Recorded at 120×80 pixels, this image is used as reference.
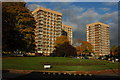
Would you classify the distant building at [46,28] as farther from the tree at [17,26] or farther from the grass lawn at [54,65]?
the grass lawn at [54,65]

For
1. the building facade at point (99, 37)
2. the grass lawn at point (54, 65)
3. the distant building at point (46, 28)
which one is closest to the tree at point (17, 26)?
the grass lawn at point (54, 65)

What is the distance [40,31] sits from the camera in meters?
98.8

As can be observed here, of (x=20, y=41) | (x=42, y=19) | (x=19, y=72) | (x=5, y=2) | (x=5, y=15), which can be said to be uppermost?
(x=42, y=19)

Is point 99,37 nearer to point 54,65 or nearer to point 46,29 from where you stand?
point 46,29

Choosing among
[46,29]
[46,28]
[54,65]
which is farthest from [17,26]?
[46,29]

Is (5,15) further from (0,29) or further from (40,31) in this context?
(40,31)

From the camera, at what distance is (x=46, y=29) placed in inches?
3991

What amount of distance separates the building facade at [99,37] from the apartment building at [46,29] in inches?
2028

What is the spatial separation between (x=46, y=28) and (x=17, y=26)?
72388mm

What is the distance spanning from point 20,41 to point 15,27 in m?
3.24

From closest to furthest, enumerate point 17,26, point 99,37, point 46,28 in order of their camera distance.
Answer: point 17,26
point 46,28
point 99,37

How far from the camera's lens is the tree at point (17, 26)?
25.9 metres

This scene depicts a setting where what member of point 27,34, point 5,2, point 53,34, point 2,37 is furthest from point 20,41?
point 53,34

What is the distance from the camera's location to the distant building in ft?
321
